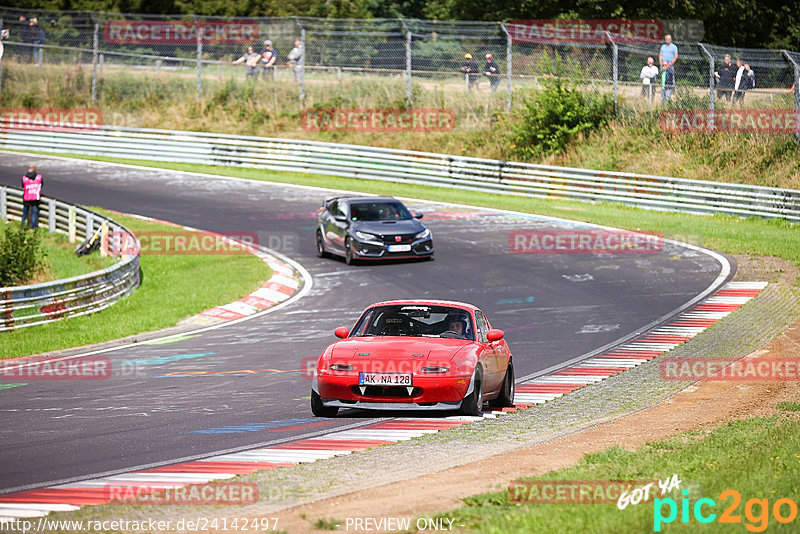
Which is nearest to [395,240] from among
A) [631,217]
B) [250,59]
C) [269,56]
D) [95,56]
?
[631,217]

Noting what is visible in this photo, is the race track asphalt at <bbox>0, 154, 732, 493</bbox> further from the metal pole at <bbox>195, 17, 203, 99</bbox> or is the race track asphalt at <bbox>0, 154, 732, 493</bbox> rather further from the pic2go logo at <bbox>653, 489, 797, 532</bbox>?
the metal pole at <bbox>195, 17, 203, 99</bbox>

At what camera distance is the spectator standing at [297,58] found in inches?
1548

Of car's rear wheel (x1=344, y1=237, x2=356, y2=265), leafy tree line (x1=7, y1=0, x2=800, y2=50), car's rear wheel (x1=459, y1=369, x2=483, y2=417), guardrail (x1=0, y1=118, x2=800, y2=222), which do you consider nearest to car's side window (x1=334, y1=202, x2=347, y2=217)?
car's rear wheel (x1=344, y1=237, x2=356, y2=265)

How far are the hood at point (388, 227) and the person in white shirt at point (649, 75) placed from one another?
12867 millimetres

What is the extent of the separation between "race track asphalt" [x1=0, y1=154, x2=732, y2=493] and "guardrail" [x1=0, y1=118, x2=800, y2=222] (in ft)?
10.7

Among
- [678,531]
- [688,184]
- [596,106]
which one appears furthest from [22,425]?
[596,106]

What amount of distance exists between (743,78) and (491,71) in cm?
923

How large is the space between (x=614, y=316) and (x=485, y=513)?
1233 cm

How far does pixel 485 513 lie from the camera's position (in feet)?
21.8

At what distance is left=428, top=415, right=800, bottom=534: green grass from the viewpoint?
6.22 m

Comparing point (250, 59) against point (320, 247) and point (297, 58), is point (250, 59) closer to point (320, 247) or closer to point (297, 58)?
point (297, 58)

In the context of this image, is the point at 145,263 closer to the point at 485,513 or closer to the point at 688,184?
the point at 688,184

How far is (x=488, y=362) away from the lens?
444 inches

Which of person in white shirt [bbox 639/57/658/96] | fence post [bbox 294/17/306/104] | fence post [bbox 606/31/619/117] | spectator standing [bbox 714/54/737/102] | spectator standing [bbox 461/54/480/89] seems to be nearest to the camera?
spectator standing [bbox 714/54/737/102]
